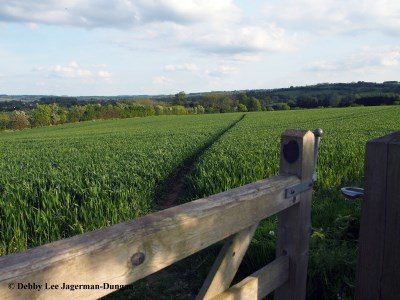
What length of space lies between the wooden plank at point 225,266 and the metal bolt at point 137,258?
47cm

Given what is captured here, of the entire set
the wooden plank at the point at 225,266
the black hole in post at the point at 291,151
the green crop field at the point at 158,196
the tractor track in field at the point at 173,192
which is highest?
the black hole in post at the point at 291,151

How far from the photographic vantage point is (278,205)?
6.40ft

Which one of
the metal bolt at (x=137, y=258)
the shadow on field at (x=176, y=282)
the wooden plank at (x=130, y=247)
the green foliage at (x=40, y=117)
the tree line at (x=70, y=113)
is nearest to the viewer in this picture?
the wooden plank at (x=130, y=247)

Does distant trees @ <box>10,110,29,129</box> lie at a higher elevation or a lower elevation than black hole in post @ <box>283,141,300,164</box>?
lower

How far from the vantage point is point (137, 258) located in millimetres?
1275

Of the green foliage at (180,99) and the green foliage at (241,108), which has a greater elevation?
the green foliage at (180,99)

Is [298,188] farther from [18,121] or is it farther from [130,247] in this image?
[18,121]

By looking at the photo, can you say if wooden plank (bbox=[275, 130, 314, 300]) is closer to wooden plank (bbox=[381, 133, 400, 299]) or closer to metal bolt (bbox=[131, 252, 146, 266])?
wooden plank (bbox=[381, 133, 400, 299])

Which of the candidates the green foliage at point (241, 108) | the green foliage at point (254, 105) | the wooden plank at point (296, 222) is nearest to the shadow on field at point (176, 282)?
the wooden plank at point (296, 222)

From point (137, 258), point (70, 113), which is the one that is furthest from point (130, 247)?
point (70, 113)

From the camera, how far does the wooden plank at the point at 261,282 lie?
1764 millimetres

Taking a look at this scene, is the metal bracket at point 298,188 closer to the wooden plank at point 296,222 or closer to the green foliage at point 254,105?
the wooden plank at point 296,222

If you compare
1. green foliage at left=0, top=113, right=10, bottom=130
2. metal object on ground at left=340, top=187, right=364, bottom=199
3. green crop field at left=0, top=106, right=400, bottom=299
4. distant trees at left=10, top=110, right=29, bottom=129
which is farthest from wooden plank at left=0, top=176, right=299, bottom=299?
green foliage at left=0, top=113, right=10, bottom=130

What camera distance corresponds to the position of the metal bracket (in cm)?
199
